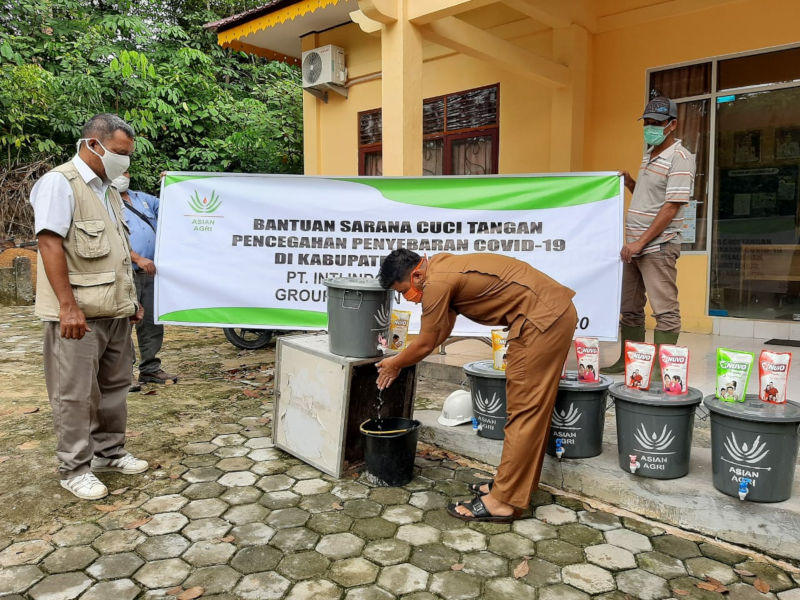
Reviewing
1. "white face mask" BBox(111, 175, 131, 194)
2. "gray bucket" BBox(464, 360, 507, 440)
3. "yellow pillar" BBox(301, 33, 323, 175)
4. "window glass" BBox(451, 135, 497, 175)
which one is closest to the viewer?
"gray bucket" BBox(464, 360, 507, 440)

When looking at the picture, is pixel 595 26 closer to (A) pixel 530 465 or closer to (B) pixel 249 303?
(B) pixel 249 303

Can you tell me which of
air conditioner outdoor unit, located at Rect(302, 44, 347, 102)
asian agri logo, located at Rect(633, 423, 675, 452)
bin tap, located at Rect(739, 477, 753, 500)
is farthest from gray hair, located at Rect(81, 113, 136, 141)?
air conditioner outdoor unit, located at Rect(302, 44, 347, 102)

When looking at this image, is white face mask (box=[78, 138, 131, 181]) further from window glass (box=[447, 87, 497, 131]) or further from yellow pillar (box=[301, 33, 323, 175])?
yellow pillar (box=[301, 33, 323, 175])

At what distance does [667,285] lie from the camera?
4.32 metres

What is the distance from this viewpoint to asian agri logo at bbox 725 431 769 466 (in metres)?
2.79

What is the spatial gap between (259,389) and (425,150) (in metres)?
4.77

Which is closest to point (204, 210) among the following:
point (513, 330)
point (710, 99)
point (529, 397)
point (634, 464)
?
point (513, 330)

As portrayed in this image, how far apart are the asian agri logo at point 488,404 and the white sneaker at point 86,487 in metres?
2.16

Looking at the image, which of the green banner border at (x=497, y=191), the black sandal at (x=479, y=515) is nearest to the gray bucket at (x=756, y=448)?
the black sandal at (x=479, y=515)

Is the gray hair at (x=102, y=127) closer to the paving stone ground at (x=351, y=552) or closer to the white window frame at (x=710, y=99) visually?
the paving stone ground at (x=351, y=552)

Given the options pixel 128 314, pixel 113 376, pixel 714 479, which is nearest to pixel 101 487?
pixel 113 376

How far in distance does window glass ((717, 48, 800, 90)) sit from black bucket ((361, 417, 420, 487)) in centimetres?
528

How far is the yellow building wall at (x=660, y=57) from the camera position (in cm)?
605

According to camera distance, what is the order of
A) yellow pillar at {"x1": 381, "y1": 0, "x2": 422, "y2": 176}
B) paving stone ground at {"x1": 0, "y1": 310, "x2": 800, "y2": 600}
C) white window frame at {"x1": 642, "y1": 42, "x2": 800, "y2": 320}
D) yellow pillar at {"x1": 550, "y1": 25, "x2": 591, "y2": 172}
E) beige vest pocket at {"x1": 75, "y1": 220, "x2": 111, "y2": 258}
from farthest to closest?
1. yellow pillar at {"x1": 550, "y1": 25, "x2": 591, "y2": 172}
2. white window frame at {"x1": 642, "y1": 42, "x2": 800, "y2": 320}
3. yellow pillar at {"x1": 381, "y1": 0, "x2": 422, "y2": 176}
4. beige vest pocket at {"x1": 75, "y1": 220, "x2": 111, "y2": 258}
5. paving stone ground at {"x1": 0, "y1": 310, "x2": 800, "y2": 600}
